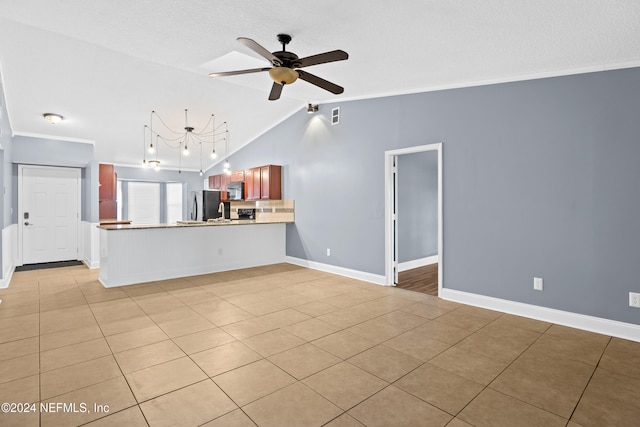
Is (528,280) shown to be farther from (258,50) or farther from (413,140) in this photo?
(258,50)

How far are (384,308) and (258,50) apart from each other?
3138 mm

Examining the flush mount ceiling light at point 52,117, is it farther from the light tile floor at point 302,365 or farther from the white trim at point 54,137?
the light tile floor at point 302,365

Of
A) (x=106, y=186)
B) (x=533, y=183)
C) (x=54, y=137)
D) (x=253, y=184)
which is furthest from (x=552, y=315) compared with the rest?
(x=106, y=186)

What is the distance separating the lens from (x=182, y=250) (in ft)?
18.3

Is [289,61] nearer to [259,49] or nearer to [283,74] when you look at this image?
[283,74]

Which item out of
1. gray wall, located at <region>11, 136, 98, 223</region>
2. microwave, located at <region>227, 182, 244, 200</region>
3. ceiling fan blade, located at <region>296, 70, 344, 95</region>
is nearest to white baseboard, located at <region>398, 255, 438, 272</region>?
ceiling fan blade, located at <region>296, 70, 344, 95</region>

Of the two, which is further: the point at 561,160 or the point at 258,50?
the point at 561,160

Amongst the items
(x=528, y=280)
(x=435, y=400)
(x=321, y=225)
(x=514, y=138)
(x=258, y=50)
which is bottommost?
(x=435, y=400)

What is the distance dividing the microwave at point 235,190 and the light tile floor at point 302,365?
421cm

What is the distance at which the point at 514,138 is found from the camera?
12.1 ft

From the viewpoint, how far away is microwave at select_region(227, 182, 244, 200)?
8023 millimetres

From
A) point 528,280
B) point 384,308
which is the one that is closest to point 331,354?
point 384,308

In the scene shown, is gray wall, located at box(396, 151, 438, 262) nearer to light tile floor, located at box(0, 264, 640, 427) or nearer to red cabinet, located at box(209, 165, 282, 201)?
light tile floor, located at box(0, 264, 640, 427)

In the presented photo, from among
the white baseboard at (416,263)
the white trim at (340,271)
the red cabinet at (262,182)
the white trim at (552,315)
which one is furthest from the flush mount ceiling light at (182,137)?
the white trim at (552,315)
